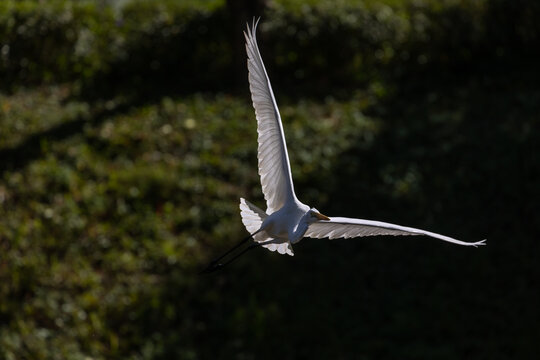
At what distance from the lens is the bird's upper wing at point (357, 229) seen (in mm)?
3451

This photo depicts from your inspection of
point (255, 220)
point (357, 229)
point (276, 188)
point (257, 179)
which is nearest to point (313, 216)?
point (357, 229)

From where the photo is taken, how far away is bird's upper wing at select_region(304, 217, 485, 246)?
3.45 metres

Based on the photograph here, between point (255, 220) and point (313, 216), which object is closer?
point (313, 216)

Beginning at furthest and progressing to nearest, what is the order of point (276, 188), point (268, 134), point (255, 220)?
1. point (255, 220)
2. point (276, 188)
3. point (268, 134)

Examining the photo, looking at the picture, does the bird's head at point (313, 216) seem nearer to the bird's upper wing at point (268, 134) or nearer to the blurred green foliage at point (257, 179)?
the bird's upper wing at point (268, 134)

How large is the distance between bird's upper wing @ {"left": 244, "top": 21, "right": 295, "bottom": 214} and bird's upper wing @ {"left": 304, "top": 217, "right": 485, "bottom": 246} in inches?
8.7

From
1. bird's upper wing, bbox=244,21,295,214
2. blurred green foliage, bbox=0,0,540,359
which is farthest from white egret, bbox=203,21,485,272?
blurred green foliage, bbox=0,0,540,359

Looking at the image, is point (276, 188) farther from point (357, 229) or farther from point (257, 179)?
point (257, 179)

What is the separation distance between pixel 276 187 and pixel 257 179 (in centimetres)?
500

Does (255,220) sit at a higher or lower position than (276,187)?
lower

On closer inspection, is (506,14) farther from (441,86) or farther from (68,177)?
(68,177)

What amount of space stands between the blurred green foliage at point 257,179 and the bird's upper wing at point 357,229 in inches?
143

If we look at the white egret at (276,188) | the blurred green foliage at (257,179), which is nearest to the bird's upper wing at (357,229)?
the white egret at (276,188)

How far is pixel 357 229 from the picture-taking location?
3.85 meters
